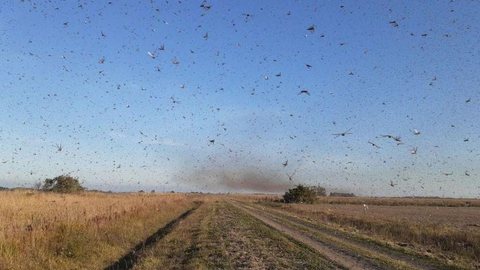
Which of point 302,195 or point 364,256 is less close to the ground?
point 302,195

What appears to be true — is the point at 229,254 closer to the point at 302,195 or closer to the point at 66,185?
the point at 66,185

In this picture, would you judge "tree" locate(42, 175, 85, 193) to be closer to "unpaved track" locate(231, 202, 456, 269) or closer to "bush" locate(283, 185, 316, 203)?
"bush" locate(283, 185, 316, 203)

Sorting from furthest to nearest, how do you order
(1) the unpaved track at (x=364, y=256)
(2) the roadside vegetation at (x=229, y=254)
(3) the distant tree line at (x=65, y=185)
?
1. (3) the distant tree line at (x=65, y=185)
2. (1) the unpaved track at (x=364, y=256)
3. (2) the roadside vegetation at (x=229, y=254)

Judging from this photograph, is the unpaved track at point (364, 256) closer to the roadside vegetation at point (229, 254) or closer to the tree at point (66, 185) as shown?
the roadside vegetation at point (229, 254)

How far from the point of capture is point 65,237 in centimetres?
1652

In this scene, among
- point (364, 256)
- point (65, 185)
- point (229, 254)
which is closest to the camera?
point (229, 254)

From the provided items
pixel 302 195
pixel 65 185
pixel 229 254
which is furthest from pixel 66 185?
pixel 229 254

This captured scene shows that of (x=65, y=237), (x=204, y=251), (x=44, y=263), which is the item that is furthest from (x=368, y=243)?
(x=44, y=263)

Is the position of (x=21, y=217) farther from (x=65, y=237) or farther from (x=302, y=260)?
(x=302, y=260)

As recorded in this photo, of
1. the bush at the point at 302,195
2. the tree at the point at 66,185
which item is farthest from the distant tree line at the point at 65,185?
the bush at the point at 302,195

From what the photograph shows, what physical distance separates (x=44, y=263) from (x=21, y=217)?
34.6 ft

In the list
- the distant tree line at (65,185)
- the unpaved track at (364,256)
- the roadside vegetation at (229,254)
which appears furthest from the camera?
the distant tree line at (65,185)

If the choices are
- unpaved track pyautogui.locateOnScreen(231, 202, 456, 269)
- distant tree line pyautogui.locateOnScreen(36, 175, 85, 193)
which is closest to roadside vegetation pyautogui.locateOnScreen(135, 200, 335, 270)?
unpaved track pyautogui.locateOnScreen(231, 202, 456, 269)

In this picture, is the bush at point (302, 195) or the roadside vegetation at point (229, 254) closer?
the roadside vegetation at point (229, 254)
